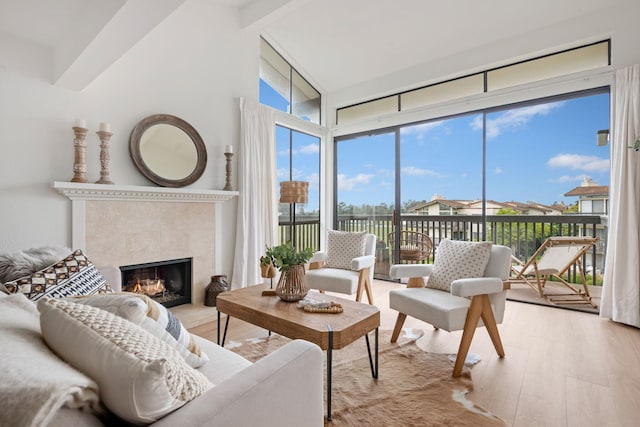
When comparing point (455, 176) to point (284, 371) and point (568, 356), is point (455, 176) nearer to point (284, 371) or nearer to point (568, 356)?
point (568, 356)

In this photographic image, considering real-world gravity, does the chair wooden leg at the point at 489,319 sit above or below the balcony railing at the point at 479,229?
below

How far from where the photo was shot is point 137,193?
289cm

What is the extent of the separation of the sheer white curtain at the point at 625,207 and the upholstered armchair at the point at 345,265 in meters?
2.22

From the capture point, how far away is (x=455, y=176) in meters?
4.81

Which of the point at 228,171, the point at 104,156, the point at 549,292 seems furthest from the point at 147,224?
the point at 549,292

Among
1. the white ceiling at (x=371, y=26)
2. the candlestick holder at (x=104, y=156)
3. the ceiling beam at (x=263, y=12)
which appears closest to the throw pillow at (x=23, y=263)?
the candlestick holder at (x=104, y=156)

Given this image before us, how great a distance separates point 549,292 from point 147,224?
15.2 feet

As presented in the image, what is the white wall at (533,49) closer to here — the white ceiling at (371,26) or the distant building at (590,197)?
the white ceiling at (371,26)

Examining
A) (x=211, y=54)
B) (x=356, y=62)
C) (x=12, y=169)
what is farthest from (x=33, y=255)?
(x=356, y=62)

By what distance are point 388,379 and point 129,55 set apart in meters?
3.37

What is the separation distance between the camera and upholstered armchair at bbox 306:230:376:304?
3.23 m

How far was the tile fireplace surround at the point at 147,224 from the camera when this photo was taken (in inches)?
104

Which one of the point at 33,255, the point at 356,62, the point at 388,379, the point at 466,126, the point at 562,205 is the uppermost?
the point at 356,62

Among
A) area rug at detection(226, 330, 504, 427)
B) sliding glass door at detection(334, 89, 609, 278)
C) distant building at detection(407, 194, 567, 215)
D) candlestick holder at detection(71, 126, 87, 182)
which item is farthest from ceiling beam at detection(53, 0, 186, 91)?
Answer: distant building at detection(407, 194, 567, 215)
